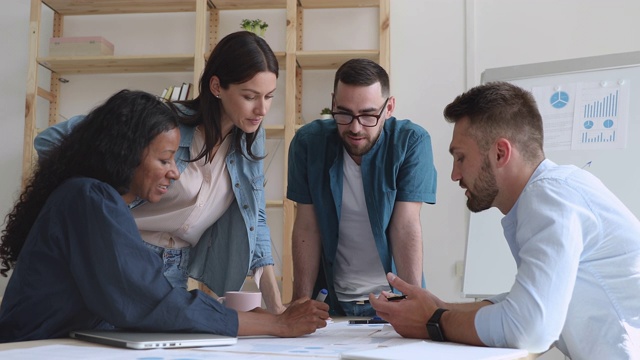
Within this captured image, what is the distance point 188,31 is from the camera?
13.7 feet

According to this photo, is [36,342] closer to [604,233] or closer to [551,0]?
[604,233]

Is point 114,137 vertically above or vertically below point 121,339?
above

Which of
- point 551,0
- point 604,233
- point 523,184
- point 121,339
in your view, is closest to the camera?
point 121,339

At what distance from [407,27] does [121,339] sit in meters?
3.25

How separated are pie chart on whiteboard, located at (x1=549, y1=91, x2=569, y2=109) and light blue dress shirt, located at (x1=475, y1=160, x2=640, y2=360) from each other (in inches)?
63.5

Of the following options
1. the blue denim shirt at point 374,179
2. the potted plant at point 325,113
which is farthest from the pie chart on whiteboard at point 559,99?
the potted plant at point 325,113

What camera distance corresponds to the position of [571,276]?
1.22m

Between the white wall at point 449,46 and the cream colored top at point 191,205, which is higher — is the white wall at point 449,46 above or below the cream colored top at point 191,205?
above

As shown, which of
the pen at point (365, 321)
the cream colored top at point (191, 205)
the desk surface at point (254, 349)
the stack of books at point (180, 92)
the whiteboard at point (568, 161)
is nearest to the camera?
the desk surface at point (254, 349)

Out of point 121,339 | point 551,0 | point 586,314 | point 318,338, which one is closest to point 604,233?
point 586,314

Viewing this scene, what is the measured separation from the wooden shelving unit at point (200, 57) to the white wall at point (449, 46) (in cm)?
10

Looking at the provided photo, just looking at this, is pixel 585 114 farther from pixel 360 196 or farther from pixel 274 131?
pixel 274 131

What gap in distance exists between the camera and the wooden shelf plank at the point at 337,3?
395 centimetres

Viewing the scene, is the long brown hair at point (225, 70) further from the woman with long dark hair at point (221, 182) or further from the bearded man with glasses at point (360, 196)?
the bearded man with glasses at point (360, 196)
